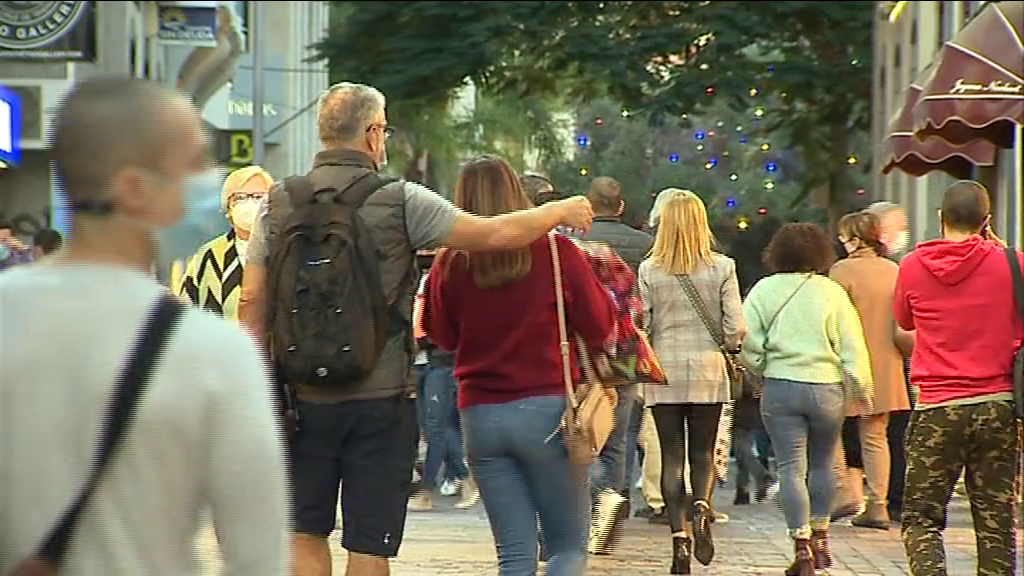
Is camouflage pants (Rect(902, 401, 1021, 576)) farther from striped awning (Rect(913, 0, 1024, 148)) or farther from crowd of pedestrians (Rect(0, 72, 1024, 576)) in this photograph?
striped awning (Rect(913, 0, 1024, 148))

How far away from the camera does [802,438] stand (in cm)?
995

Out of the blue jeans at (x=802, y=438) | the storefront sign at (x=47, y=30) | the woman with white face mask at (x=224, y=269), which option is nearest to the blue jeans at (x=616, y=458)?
the blue jeans at (x=802, y=438)

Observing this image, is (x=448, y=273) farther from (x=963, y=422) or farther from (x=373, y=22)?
(x=373, y=22)

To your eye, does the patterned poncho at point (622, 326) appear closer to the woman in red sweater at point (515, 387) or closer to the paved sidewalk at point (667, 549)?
Result: the woman in red sweater at point (515, 387)

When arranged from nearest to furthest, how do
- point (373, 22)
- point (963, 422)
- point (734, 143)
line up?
point (963, 422)
point (373, 22)
point (734, 143)

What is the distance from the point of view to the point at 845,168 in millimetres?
27531

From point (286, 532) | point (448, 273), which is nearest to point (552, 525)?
point (448, 273)

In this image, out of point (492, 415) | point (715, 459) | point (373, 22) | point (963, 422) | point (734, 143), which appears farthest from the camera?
point (734, 143)

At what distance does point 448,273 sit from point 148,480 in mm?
3815

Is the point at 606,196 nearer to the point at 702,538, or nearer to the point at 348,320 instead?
the point at 702,538

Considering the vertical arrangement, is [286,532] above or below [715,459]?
above

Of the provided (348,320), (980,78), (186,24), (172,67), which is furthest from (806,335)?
(172,67)

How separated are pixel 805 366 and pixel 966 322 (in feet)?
6.56

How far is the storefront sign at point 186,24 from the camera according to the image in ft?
108
